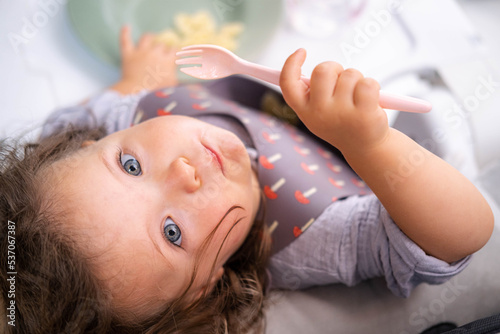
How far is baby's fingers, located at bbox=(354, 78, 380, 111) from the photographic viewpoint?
0.41 metres

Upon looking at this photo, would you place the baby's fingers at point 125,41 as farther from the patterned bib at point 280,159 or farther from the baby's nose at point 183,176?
the baby's nose at point 183,176

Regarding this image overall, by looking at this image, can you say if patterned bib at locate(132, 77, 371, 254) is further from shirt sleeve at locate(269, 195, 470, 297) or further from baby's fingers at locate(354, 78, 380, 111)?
baby's fingers at locate(354, 78, 380, 111)

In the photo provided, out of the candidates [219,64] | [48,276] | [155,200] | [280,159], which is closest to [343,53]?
[280,159]

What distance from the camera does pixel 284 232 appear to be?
2.24 feet

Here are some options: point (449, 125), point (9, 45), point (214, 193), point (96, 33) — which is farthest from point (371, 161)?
point (9, 45)

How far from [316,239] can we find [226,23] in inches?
21.8

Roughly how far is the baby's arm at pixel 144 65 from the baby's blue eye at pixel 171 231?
1.58 feet

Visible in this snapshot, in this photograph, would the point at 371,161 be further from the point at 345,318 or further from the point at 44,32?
the point at 44,32

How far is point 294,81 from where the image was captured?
0.44m

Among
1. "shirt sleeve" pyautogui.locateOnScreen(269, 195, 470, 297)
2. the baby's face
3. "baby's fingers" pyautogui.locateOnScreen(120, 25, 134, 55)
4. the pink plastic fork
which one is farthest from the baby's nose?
"baby's fingers" pyautogui.locateOnScreen(120, 25, 134, 55)

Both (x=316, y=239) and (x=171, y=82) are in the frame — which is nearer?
(x=316, y=239)

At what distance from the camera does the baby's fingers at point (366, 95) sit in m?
0.41

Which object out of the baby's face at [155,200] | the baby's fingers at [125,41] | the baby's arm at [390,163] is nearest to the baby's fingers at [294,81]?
the baby's arm at [390,163]

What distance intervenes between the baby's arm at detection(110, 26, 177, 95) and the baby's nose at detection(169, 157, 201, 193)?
18.1 inches
